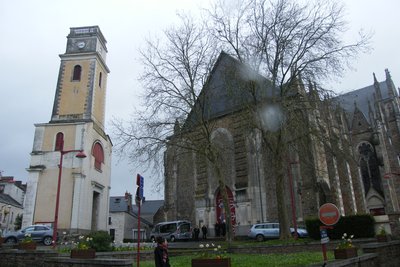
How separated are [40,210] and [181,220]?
11.9 m

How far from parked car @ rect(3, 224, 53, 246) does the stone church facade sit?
9.32 metres

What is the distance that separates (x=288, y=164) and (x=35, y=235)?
56.2 ft

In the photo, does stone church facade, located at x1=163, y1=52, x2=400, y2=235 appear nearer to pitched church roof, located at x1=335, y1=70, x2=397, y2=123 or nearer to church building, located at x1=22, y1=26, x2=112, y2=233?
pitched church roof, located at x1=335, y1=70, x2=397, y2=123

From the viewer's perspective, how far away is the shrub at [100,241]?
1377 cm

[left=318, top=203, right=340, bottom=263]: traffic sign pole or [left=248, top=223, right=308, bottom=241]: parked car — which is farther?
[left=248, top=223, right=308, bottom=241]: parked car

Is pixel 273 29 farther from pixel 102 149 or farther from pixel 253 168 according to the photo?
pixel 102 149

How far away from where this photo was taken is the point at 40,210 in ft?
93.2

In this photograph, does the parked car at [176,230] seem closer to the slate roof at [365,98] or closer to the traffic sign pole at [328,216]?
the traffic sign pole at [328,216]

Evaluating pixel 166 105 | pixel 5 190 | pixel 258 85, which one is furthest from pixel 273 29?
pixel 5 190

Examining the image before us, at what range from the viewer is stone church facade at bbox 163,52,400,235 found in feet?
61.9

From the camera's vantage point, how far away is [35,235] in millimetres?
22031

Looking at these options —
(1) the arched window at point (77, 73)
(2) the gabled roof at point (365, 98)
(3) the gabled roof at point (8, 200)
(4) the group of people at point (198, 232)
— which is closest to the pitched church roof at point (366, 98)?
(2) the gabled roof at point (365, 98)

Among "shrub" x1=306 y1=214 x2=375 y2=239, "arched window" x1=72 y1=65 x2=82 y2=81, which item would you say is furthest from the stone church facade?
"arched window" x1=72 y1=65 x2=82 y2=81

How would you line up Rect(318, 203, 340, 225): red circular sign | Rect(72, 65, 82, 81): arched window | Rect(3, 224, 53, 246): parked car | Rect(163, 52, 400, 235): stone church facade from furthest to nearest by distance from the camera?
Rect(72, 65, 82, 81): arched window
Rect(3, 224, 53, 246): parked car
Rect(163, 52, 400, 235): stone church facade
Rect(318, 203, 340, 225): red circular sign
